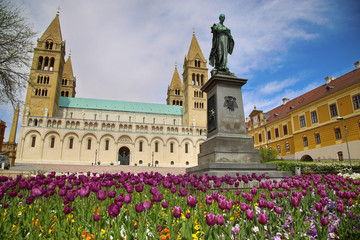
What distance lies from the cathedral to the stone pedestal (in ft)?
152

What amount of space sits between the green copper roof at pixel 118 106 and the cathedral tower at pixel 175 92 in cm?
714

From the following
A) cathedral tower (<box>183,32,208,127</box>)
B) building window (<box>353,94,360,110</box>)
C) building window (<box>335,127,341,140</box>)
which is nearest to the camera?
building window (<box>353,94,360,110</box>)

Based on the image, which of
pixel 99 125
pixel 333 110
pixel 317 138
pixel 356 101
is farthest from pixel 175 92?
pixel 356 101

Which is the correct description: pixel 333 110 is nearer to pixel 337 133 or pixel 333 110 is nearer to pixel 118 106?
pixel 337 133

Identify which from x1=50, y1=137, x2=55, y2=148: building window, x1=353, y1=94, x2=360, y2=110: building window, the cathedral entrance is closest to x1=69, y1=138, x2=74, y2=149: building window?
x1=50, y1=137, x2=55, y2=148: building window

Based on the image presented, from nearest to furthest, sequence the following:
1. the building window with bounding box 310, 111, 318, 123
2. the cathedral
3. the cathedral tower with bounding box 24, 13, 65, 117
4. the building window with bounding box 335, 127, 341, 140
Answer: the building window with bounding box 335, 127, 341, 140, the building window with bounding box 310, 111, 318, 123, the cathedral, the cathedral tower with bounding box 24, 13, 65, 117

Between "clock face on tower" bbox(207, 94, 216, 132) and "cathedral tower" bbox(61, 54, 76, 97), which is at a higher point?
"cathedral tower" bbox(61, 54, 76, 97)

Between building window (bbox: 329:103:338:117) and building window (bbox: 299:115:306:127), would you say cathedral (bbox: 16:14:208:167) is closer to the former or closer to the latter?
building window (bbox: 299:115:306:127)

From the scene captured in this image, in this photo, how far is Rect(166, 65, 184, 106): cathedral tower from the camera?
3046 inches

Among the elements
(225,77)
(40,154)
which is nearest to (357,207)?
(225,77)

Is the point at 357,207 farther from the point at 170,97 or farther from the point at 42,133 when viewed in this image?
the point at 170,97

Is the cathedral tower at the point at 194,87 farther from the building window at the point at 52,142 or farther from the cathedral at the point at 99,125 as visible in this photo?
the building window at the point at 52,142

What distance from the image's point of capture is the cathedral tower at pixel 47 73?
172 feet

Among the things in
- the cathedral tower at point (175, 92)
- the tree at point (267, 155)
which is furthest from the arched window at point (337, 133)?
the cathedral tower at point (175, 92)
